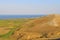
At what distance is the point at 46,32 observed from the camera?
14.6 meters

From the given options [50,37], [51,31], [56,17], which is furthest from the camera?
[56,17]

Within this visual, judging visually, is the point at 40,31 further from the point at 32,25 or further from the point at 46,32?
the point at 32,25

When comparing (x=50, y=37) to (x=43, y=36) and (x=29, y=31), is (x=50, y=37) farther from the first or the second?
(x=29, y=31)

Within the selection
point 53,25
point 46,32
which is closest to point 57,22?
point 53,25

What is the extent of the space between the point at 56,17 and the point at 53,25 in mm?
785

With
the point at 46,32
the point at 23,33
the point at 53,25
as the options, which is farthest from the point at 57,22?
the point at 23,33

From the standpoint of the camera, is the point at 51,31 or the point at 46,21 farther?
the point at 46,21

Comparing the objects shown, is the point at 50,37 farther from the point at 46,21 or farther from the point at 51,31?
the point at 46,21

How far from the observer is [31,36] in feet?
48.7

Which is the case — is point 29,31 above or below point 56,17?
below

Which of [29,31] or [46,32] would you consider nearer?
[46,32]

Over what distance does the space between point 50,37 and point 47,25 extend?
5.72 ft

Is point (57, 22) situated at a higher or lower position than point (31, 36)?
higher

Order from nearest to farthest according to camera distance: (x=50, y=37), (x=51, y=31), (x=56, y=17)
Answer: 1. (x=50, y=37)
2. (x=51, y=31)
3. (x=56, y=17)
